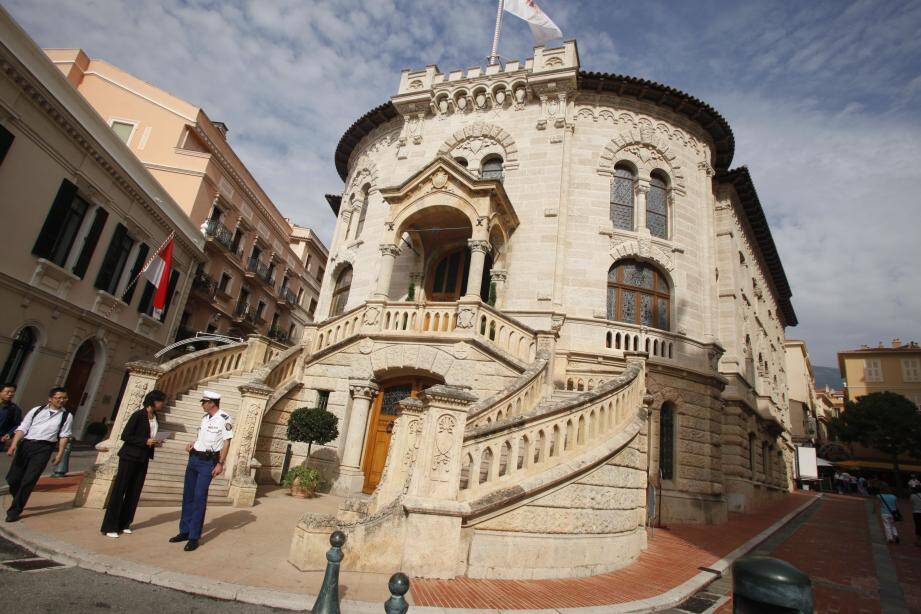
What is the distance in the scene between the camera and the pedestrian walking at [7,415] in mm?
6699

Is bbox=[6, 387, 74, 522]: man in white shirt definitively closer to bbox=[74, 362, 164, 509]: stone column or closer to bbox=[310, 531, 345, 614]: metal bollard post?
bbox=[74, 362, 164, 509]: stone column

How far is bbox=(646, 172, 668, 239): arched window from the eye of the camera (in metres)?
16.5

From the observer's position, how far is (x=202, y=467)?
5.98m

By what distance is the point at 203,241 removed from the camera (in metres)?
23.5

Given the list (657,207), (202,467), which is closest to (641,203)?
(657,207)

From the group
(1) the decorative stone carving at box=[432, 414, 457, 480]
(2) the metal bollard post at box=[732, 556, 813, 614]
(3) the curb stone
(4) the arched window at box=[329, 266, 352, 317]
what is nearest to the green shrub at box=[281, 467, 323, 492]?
(3) the curb stone

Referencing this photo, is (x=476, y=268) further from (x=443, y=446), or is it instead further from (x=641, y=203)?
(x=641, y=203)

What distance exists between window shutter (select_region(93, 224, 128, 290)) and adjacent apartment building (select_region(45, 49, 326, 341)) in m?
5.74

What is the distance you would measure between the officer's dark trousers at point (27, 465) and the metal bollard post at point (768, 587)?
308 inches

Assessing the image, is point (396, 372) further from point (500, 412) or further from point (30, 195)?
point (30, 195)

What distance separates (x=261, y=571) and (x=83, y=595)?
1.61 meters

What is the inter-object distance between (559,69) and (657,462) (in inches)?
530

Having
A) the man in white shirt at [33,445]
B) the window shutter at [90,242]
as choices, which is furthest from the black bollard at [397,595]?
the window shutter at [90,242]

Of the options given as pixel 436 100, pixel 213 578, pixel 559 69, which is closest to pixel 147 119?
pixel 436 100
